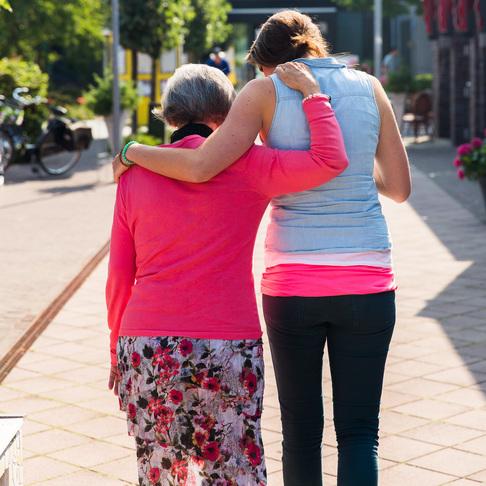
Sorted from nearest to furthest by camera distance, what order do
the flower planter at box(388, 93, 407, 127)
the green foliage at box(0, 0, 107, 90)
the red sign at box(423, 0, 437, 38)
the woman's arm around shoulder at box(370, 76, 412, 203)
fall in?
the woman's arm around shoulder at box(370, 76, 412, 203) → the flower planter at box(388, 93, 407, 127) → the green foliage at box(0, 0, 107, 90) → the red sign at box(423, 0, 437, 38)

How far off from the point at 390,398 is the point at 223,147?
288 centimetres

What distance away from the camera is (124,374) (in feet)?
11.2

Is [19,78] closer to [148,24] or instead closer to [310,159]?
[148,24]

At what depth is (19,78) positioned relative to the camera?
2166 cm

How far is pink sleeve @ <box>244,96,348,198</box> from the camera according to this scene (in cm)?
329

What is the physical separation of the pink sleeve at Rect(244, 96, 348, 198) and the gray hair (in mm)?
172

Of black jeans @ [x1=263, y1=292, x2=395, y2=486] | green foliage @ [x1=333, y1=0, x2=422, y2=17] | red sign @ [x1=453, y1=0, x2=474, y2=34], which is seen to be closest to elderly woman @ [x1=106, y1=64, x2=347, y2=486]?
black jeans @ [x1=263, y1=292, x2=395, y2=486]

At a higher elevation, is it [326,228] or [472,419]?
[326,228]

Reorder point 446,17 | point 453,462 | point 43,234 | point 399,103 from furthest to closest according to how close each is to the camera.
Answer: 1. point 399,103
2. point 446,17
3. point 43,234
4. point 453,462

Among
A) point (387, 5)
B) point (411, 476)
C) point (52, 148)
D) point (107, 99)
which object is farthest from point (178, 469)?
point (387, 5)

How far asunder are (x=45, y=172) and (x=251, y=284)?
15.8 metres

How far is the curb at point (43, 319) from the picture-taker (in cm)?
678

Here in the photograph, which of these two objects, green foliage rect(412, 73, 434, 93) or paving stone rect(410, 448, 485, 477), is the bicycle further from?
paving stone rect(410, 448, 485, 477)

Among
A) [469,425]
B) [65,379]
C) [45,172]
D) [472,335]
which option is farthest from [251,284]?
[45,172]
